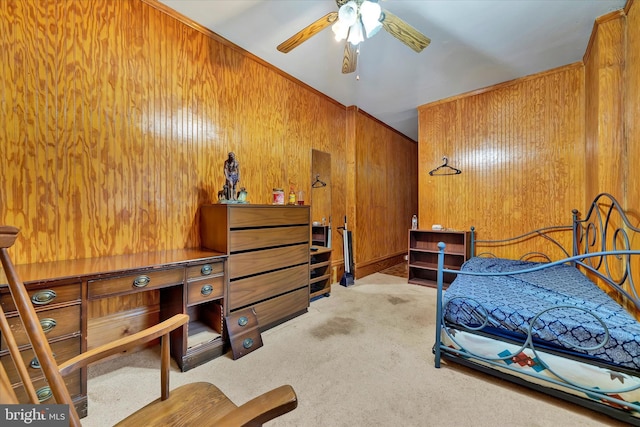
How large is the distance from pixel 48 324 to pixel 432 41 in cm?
376

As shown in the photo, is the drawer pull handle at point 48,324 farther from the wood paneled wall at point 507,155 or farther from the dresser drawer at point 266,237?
the wood paneled wall at point 507,155

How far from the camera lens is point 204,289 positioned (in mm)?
1970

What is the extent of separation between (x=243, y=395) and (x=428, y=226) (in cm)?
356

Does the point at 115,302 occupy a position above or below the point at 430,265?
above

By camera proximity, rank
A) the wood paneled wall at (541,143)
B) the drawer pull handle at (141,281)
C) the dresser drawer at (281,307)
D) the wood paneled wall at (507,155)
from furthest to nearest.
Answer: the wood paneled wall at (507,155)
the dresser drawer at (281,307)
the wood paneled wall at (541,143)
the drawer pull handle at (141,281)

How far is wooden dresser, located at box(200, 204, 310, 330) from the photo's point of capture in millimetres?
2186

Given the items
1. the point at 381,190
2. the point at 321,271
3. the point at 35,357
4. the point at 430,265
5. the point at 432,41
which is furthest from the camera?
the point at 381,190

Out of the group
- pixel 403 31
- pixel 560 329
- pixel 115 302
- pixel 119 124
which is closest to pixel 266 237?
pixel 115 302

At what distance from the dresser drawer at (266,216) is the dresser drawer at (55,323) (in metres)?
1.06

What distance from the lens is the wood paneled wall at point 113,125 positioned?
1687 millimetres

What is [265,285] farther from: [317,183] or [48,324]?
[317,183]

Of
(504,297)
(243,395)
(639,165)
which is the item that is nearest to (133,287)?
(243,395)

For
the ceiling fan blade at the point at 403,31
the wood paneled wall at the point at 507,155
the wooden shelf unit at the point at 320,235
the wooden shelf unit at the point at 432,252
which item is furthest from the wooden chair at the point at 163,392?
the wood paneled wall at the point at 507,155

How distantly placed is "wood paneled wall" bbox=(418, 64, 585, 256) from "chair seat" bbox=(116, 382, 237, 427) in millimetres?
3908
